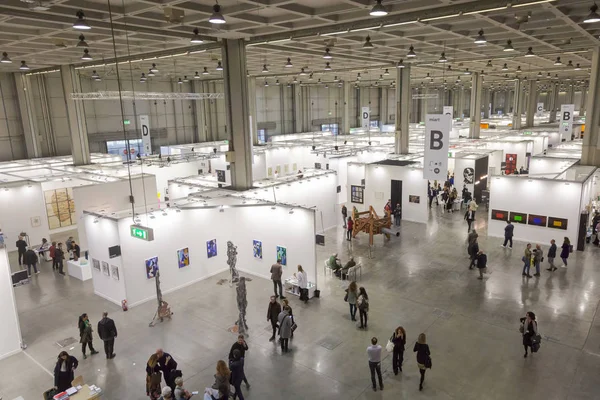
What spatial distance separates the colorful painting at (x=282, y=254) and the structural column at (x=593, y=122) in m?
14.3

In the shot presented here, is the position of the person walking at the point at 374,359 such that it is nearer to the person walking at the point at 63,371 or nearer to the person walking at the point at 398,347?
the person walking at the point at 398,347

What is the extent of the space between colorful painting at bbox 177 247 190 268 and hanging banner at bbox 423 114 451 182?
305 inches

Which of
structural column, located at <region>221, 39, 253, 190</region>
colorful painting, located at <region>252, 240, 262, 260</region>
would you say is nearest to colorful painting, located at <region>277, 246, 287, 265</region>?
colorful painting, located at <region>252, 240, 262, 260</region>

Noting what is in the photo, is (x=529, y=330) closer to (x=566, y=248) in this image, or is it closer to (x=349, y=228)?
(x=566, y=248)

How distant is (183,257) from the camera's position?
515 inches

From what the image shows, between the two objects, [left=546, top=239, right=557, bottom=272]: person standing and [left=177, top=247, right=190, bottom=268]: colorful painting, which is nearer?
[left=177, top=247, right=190, bottom=268]: colorful painting

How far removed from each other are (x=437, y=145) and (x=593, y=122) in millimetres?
9702

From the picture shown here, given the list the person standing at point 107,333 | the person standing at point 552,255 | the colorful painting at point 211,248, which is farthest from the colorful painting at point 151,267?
the person standing at point 552,255

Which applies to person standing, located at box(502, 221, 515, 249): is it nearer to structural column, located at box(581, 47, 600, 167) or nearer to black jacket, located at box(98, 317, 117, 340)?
structural column, located at box(581, 47, 600, 167)

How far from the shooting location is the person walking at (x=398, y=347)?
819cm

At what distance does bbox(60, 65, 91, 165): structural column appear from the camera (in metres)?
20.8

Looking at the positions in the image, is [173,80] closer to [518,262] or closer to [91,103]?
[91,103]

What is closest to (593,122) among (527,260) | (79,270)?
(527,260)

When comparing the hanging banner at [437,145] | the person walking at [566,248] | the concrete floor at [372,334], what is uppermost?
the hanging banner at [437,145]
